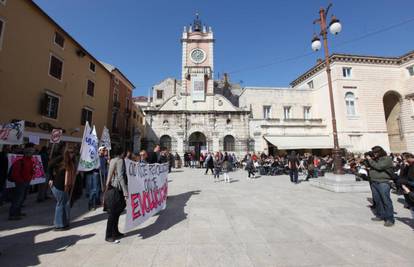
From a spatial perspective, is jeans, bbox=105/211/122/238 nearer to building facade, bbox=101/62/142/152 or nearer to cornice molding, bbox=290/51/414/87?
building facade, bbox=101/62/142/152

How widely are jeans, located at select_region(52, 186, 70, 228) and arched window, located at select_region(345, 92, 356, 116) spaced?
25.9 m

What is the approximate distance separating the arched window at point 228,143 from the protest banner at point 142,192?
57.4 ft

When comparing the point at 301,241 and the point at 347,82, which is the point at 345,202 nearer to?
the point at 301,241

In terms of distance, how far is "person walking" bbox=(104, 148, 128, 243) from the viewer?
3490 mm

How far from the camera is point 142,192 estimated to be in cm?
413

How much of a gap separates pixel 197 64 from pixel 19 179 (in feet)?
79.8

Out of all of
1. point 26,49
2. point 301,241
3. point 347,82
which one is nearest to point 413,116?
point 347,82

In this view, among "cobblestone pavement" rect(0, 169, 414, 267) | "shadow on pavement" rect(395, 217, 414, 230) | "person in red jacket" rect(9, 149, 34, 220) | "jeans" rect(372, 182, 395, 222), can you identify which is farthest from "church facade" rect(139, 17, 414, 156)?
"person in red jacket" rect(9, 149, 34, 220)

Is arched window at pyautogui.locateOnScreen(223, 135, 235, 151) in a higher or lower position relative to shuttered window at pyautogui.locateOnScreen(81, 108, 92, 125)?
lower

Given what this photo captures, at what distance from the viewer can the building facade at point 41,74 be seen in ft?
33.4

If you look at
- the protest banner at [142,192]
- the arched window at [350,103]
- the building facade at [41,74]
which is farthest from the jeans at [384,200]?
the arched window at [350,103]

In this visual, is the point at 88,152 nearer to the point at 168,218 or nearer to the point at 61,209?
the point at 61,209

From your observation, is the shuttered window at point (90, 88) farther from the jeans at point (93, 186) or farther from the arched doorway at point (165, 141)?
the jeans at point (93, 186)

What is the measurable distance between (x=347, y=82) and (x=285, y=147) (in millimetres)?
10733
